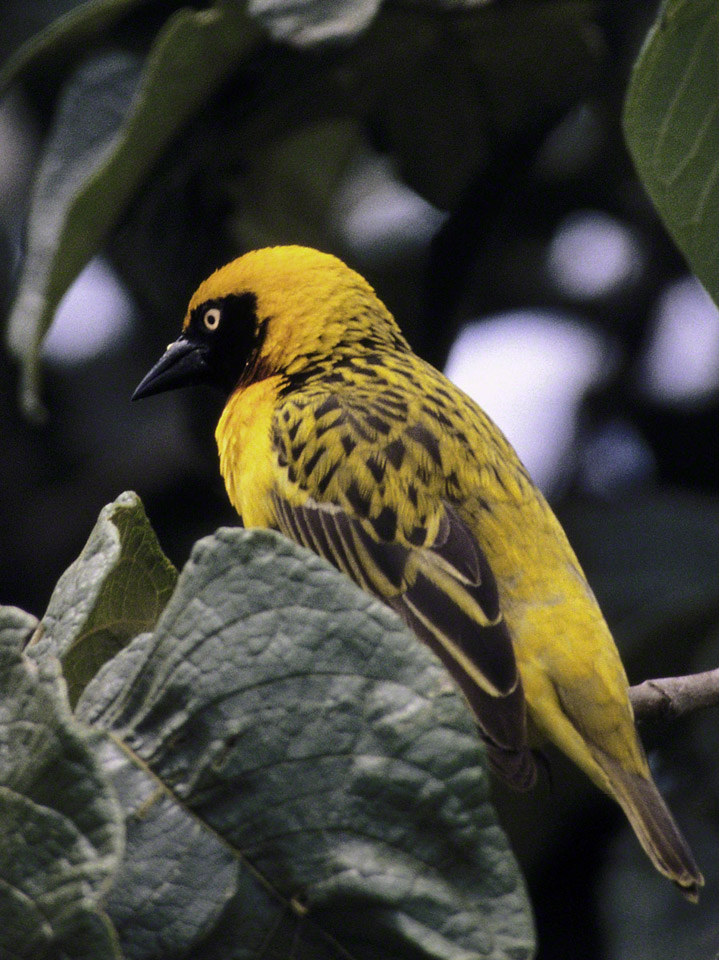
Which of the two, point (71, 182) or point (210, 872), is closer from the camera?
point (210, 872)

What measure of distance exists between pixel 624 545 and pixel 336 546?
3.96 feet

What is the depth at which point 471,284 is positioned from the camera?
390 centimetres

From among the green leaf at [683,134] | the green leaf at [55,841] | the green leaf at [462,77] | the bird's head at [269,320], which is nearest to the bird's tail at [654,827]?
the green leaf at [683,134]

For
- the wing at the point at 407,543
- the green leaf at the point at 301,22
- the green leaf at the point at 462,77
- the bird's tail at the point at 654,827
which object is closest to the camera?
the bird's tail at the point at 654,827

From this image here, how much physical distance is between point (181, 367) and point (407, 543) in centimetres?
124

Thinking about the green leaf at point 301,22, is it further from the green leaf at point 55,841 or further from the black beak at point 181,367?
the green leaf at point 55,841

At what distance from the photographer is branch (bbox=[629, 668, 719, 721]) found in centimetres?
237

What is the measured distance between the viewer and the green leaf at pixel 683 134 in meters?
2.13

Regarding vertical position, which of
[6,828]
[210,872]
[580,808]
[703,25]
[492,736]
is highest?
[703,25]

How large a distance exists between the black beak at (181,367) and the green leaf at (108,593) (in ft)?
5.45

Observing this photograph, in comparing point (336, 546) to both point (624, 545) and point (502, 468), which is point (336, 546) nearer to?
point (502, 468)

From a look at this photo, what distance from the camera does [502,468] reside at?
3045mm

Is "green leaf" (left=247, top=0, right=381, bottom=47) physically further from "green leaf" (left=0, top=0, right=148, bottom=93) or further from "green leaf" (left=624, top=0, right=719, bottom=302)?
"green leaf" (left=624, top=0, right=719, bottom=302)

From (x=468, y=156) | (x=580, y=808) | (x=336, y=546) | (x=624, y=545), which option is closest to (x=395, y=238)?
(x=468, y=156)
